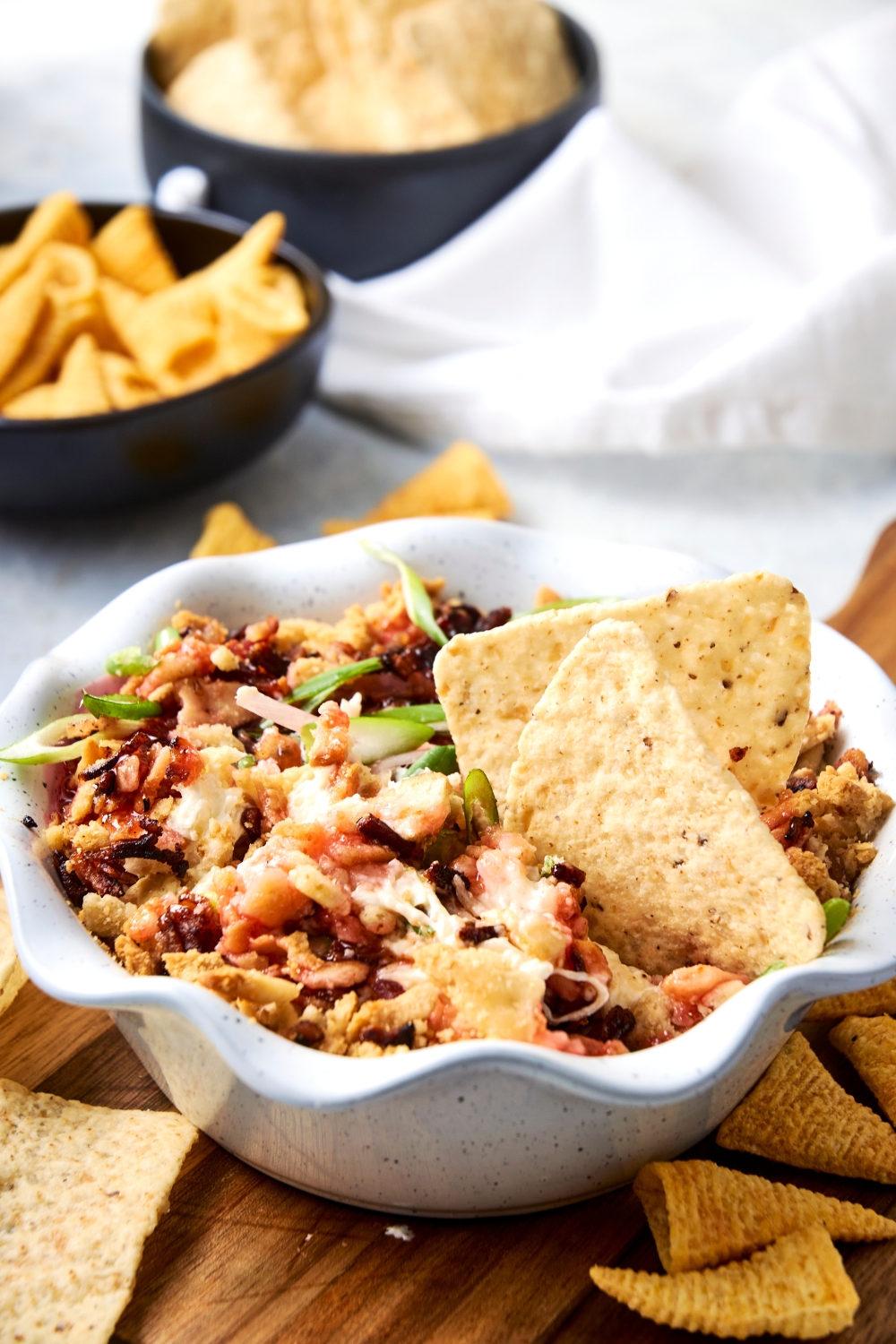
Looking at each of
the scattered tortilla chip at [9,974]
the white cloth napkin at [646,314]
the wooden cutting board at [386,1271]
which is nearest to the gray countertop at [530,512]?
the white cloth napkin at [646,314]

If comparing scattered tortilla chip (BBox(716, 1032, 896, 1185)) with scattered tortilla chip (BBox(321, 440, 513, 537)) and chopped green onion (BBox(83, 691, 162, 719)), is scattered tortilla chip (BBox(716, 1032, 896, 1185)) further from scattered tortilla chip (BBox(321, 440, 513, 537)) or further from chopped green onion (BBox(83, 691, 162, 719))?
scattered tortilla chip (BBox(321, 440, 513, 537))

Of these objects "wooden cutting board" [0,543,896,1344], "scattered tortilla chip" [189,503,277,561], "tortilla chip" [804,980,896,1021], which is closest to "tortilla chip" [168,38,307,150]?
"scattered tortilla chip" [189,503,277,561]

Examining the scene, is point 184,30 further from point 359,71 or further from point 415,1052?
point 415,1052

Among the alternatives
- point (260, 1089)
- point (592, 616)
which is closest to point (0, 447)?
point (592, 616)

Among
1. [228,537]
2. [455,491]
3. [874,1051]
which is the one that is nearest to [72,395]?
[228,537]

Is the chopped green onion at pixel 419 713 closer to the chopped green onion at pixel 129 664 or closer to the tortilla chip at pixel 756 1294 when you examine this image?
the chopped green onion at pixel 129 664

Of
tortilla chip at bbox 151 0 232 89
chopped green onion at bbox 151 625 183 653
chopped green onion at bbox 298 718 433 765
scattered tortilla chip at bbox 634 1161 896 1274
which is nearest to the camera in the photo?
scattered tortilla chip at bbox 634 1161 896 1274
